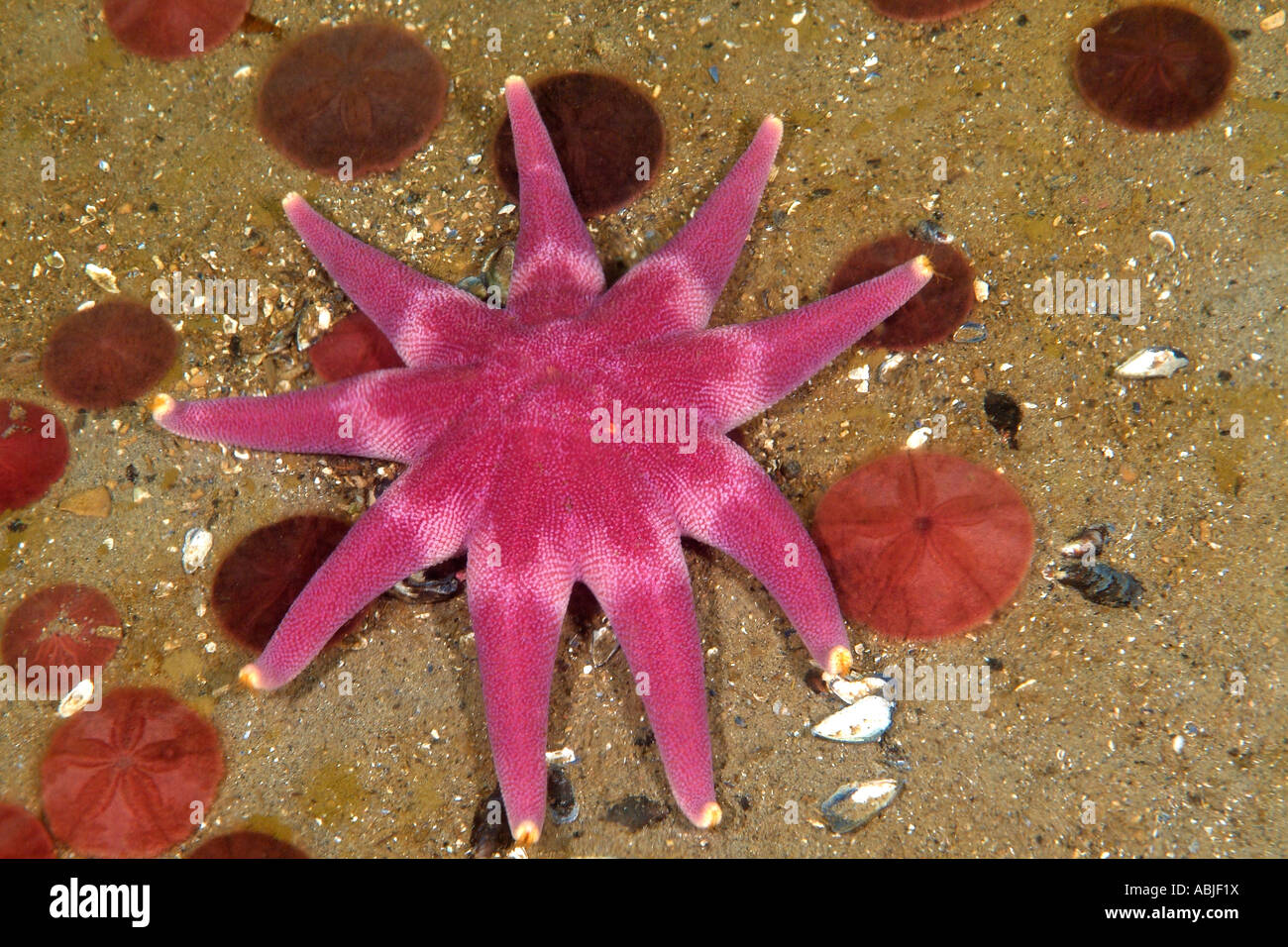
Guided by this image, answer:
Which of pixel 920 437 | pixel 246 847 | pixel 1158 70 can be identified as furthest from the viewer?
pixel 1158 70

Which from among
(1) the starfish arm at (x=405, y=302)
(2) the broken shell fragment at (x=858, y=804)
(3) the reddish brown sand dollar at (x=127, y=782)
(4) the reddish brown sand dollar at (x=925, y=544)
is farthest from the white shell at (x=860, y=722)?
(3) the reddish brown sand dollar at (x=127, y=782)

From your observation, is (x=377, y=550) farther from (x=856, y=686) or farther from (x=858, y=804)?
(x=858, y=804)

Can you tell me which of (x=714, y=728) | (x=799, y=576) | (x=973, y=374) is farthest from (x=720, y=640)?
(x=973, y=374)

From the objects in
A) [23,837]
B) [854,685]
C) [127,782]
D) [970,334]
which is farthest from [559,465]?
[23,837]

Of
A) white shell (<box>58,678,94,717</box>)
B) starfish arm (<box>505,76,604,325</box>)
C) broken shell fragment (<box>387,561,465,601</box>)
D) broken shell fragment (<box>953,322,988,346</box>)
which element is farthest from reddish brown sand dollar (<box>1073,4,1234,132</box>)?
white shell (<box>58,678,94,717</box>)

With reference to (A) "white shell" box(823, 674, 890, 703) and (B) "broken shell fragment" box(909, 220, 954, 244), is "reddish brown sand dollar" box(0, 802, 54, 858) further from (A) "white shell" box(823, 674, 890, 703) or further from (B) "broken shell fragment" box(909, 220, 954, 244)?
(B) "broken shell fragment" box(909, 220, 954, 244)

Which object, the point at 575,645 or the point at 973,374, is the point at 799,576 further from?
the point at 973,374
